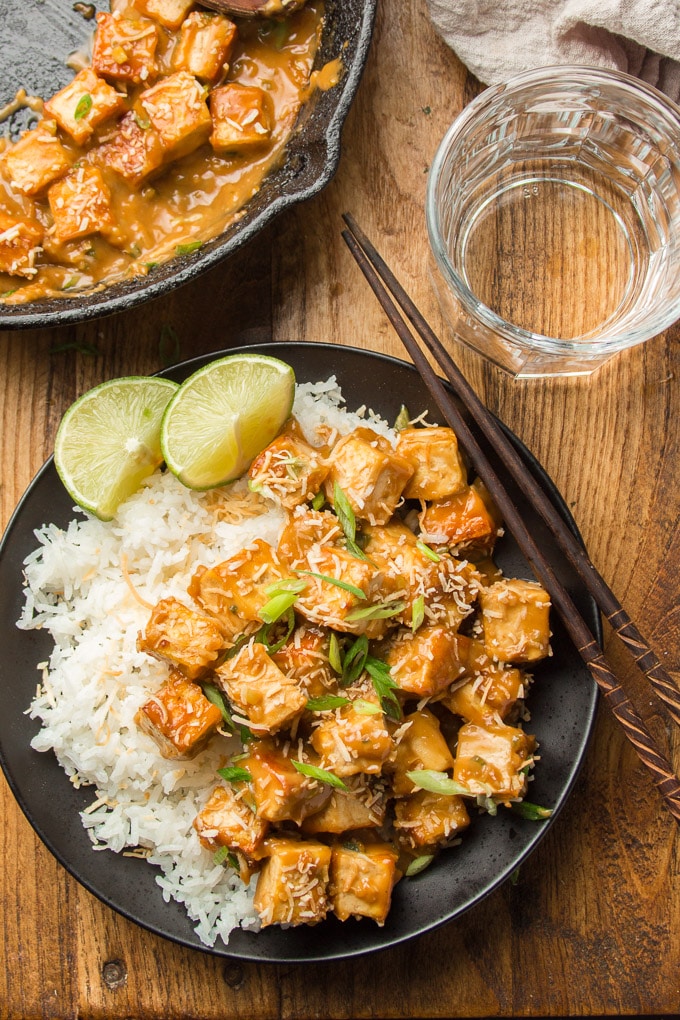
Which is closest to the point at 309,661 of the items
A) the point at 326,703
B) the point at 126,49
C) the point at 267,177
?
the point at 326,703

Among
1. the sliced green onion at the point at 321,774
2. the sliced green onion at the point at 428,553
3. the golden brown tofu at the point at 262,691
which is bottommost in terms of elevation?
the sliced green onion at the point at 321,774

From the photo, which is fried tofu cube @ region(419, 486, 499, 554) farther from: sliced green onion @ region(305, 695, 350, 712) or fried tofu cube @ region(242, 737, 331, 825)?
fried tofu cube @ region(242, 737, 331, 825)

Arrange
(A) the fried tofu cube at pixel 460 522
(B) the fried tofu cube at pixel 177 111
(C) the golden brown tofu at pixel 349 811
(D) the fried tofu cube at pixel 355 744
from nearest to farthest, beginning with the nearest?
(D) the fried tofu cube at pixel 355 744 → (C) the golden brown tofu at pixel 349 811 → (A) the fried tofu cube at pixel 460 522 → (B) the fried tofu cube at pixel 177 111

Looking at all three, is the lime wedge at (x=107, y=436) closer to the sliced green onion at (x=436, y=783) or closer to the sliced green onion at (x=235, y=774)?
the sliced green onion at (x=235, y=774)

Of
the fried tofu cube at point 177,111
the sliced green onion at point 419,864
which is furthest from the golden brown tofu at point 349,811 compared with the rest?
the fried tofu cube at point 177,111

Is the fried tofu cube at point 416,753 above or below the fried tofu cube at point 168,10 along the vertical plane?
below

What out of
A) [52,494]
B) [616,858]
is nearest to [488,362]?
[52,494]
